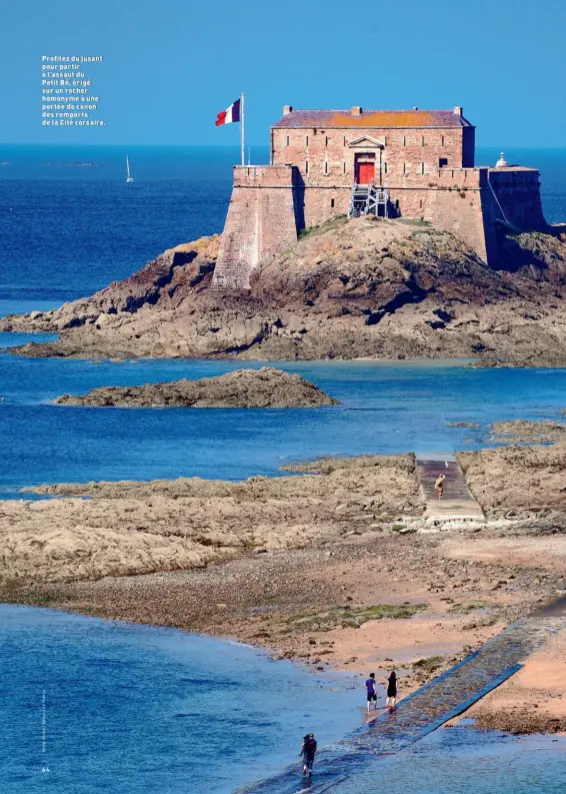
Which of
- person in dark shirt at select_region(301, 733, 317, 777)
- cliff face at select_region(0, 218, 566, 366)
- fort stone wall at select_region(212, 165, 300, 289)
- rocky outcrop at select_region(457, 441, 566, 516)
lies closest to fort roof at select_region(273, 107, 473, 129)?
fort stone wall at select_region(212, 165, 300, 289)

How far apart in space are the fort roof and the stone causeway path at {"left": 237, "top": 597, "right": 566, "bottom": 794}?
50578 millimetres

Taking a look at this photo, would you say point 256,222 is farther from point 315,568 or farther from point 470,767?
point 470,767

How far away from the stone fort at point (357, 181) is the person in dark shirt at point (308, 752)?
190ft

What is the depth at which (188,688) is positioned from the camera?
36.5 metres

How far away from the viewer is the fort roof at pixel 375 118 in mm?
86938

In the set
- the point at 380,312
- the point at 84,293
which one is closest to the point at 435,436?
the point at 380,312

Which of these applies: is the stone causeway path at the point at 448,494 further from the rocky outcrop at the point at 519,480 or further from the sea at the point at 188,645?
the sea at the point at 188,645

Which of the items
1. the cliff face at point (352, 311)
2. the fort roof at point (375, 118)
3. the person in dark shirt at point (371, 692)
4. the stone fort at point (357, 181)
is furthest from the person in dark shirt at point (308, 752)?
the fort roof at point (375, 118)

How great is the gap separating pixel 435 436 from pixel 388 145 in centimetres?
2743

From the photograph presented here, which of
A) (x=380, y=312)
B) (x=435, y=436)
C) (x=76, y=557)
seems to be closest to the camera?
(x=76, y=557)

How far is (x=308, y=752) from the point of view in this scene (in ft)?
102

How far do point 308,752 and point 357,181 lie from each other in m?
60.0

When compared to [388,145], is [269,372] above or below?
below

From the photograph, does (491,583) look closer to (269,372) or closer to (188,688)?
(188,688)
